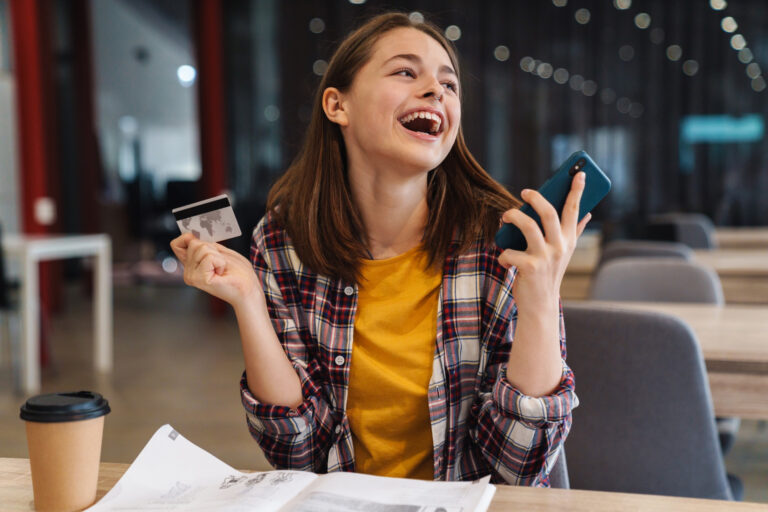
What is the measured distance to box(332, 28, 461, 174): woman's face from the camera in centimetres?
126

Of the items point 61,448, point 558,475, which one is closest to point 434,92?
point 558,475

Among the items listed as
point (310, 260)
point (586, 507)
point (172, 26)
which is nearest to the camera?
point (586, 507)

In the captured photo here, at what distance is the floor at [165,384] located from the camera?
3.12 metres

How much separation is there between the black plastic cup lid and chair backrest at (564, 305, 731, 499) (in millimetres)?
919

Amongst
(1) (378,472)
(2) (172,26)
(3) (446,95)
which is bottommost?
(1) (378,472)

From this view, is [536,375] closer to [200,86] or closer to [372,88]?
[372,88]

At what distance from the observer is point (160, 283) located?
27.5 ft

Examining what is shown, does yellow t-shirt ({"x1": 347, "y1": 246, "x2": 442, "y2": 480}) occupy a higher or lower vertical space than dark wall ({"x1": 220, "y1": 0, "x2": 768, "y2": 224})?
lower

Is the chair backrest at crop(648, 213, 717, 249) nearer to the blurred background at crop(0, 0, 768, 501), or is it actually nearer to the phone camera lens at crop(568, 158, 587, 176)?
the blurred background at crop(0, 0, 768, 501)

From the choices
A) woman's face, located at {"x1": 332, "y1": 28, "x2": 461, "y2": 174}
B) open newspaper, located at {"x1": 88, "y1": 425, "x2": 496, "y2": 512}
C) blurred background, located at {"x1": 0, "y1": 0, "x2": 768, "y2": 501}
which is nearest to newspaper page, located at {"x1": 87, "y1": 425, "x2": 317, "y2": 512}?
open newspaper, located at {"x1": 88, "y1": 425, "x2": 496, "y2": 512}

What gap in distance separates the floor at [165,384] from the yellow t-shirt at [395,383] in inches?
68.6

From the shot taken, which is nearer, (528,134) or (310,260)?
(310,260)

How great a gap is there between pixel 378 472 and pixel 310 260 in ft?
1.23

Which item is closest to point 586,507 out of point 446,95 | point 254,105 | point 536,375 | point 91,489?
point 536,375
